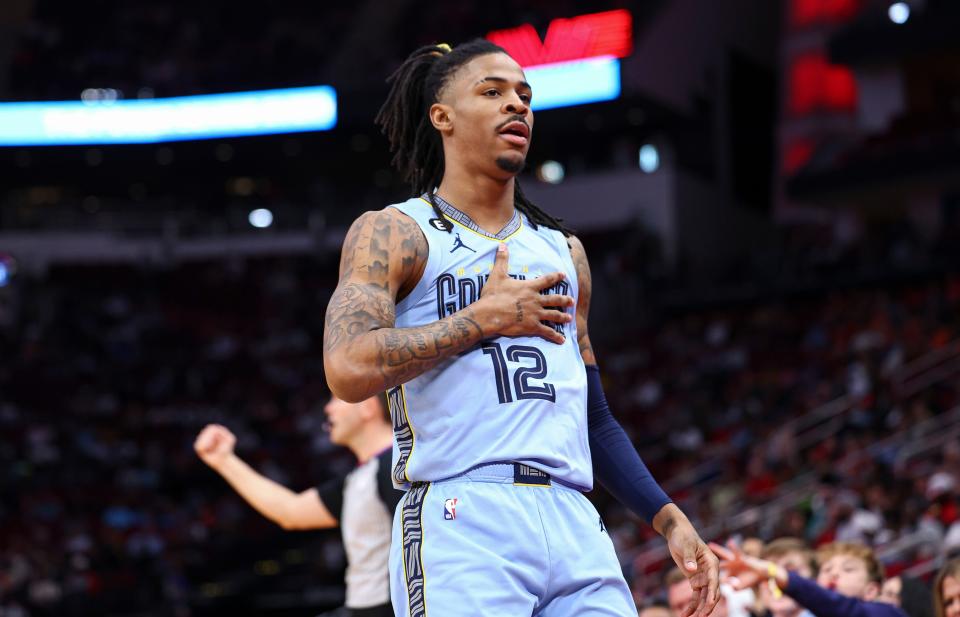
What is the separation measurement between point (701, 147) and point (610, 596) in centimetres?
2457

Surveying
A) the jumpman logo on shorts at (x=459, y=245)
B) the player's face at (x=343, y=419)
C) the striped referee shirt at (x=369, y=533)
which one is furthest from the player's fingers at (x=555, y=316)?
the player's face at (x=343, y=419)

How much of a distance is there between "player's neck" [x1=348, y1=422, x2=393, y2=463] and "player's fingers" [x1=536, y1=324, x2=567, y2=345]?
2.69m

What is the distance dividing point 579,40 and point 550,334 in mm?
22023

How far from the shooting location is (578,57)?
2450 centimetres

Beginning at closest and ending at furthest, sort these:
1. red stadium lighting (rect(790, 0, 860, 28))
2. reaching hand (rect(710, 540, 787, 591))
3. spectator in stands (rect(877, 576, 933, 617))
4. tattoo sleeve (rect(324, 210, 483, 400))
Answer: tattoo sleeve (rect(324, 210, 483, 400)) < reaching hand (rect(710, 540, 787, 591)) < spectator in stands (rect(877, 576, 933, 617)) < red stadium lighting (rect(790, 0, 860, 28))

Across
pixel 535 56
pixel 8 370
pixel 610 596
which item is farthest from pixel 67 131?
pixel 610 596

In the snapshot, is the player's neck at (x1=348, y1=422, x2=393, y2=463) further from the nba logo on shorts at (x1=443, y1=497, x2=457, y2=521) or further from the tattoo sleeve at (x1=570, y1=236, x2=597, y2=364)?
the nba logo on shorts at (x1=443, y1=497, x2=457, y2=521)

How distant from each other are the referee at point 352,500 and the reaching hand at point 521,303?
83.8 inches

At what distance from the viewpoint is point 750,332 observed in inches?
821

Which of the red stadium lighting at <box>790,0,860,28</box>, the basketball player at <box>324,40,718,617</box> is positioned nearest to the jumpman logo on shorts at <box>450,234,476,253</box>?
the basketball player at <box>324,40,718,617</box>

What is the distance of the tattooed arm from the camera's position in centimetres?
292

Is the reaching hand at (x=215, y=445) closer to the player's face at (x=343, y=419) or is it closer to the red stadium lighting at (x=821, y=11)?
the player's face at (x=343, y=419)

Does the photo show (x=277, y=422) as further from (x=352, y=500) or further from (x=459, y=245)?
(x=459, y=245)

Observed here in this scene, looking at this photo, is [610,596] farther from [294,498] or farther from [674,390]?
[674,390]
